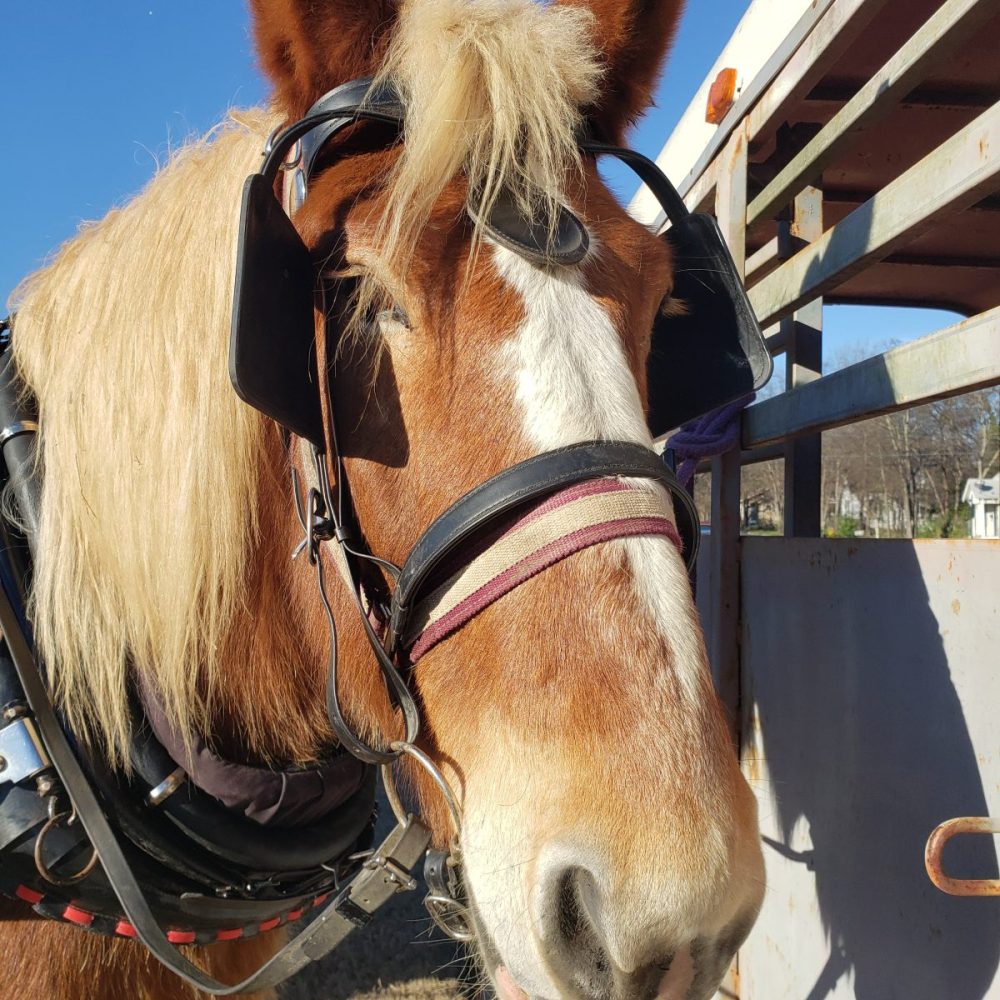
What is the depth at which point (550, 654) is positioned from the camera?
3.02 feet

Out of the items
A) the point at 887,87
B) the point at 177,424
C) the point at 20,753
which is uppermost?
the point at 887,87

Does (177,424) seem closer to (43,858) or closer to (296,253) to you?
(296,253)

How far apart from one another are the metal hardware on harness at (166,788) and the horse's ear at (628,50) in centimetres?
146

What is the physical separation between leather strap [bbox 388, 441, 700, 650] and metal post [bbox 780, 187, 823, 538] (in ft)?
4.67

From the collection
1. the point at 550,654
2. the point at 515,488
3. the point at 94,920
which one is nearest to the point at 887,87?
the point at 515,488

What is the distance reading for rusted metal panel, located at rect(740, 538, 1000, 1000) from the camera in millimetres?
1377

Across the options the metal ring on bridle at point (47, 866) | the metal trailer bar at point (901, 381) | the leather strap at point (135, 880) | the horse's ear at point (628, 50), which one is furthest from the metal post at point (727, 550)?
the metal ring on bridle at point (47, 866)

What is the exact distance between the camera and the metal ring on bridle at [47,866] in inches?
46.0

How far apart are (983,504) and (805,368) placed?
30.2 metres

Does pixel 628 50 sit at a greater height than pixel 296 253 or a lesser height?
greater

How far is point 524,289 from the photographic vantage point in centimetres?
105

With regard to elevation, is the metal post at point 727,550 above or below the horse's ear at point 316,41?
below

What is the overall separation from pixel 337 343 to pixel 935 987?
168 centimetres

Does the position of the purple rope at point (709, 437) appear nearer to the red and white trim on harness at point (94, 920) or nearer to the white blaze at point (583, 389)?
the white blaze at point (583, 389)
